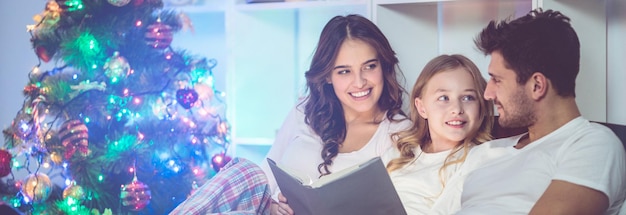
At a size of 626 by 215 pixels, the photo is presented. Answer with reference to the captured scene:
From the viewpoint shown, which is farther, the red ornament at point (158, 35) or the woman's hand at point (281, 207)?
the red ornament at point (158, 35)

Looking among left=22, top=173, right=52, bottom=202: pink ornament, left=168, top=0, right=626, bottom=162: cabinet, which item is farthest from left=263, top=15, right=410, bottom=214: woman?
left=22, top=173, right=52, bottom=202: pink ornament

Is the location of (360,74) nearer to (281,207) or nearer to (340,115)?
(340,115)

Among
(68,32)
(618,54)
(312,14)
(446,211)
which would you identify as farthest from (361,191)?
(68,32)

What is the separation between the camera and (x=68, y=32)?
2.83 m

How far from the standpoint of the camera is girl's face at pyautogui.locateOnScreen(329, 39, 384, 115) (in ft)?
7.59

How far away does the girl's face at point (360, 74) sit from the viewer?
2312 mm

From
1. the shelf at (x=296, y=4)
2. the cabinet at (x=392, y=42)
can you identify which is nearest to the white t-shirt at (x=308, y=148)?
the cabinet at (x=392, y=42)

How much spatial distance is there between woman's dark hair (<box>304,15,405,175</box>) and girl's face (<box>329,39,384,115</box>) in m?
0.02

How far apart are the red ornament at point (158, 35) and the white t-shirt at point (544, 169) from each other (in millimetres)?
1252

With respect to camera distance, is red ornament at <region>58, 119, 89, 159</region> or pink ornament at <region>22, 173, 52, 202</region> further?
pink ornament at <region>22, 173, 52, 202</region>

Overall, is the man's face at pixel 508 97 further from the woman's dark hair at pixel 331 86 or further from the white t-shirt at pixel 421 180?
the woman's dark hair at pixel 331 86

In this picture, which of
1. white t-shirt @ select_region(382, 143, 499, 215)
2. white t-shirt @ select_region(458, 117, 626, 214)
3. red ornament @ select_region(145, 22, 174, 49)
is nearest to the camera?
white t-shirt @ select_region(458, 117, 626, 214)

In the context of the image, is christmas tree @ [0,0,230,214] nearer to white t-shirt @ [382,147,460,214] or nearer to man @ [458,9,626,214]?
white t-shirt @ [382,147,460,214]

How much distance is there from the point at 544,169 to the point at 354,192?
423 millimetres
